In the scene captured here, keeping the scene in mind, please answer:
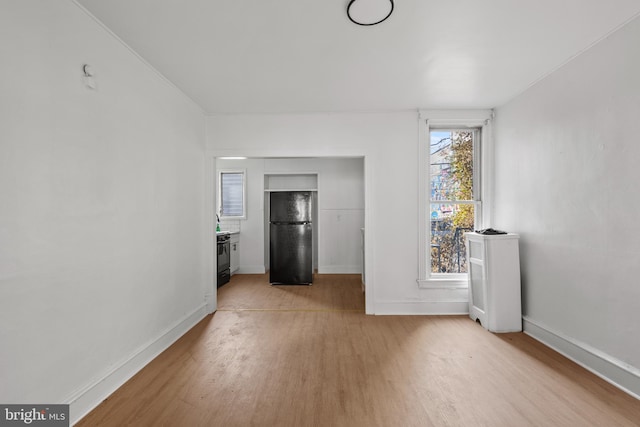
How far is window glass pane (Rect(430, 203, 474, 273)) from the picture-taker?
152 inches

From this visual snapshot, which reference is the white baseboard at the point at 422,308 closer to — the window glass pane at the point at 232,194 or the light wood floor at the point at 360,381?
the light wood floor at the point at 360,381

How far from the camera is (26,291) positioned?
1493mm

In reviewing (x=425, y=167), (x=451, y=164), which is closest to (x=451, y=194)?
(x=451, y=164)

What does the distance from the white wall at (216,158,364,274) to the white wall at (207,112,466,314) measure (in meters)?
2.36

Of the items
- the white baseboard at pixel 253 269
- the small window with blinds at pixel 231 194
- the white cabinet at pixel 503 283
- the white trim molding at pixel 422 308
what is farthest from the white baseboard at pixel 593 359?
the small window with blinds at pixel 231 194

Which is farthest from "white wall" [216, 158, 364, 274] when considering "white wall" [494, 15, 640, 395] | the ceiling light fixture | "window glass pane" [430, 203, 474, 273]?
the ceiling light fixture

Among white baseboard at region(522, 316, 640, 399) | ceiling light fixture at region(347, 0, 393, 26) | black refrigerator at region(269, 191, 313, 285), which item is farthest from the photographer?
black refrigerator at region(269, 191, 313, 285)

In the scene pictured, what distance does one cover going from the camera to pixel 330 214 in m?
6.18

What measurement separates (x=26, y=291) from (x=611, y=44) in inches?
160

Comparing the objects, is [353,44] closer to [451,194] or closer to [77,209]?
[77,209]

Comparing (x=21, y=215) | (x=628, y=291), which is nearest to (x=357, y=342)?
(x=628, y=291)

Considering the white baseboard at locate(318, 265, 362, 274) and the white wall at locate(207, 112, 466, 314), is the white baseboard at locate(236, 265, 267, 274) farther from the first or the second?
the white wall at locate(207, 112, 466, 314)

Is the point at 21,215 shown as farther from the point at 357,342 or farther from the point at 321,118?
the point at 321,118

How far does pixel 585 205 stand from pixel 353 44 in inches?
90.7
